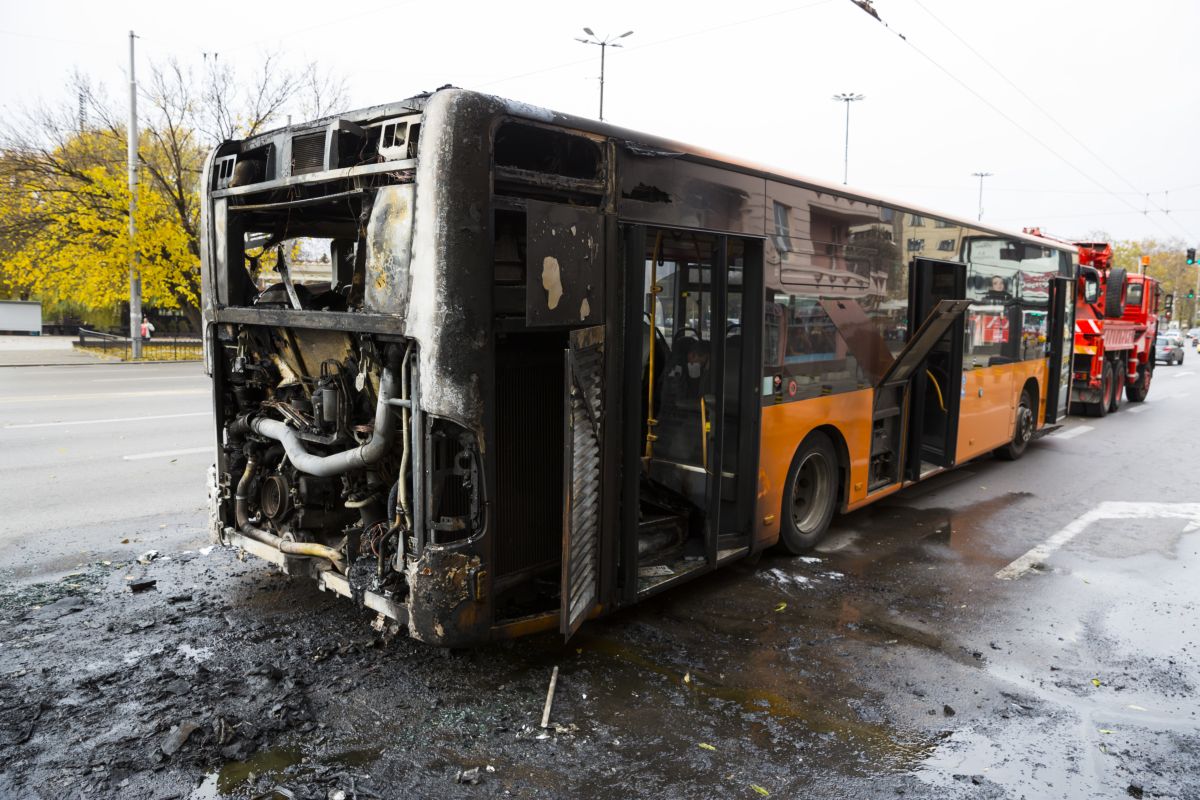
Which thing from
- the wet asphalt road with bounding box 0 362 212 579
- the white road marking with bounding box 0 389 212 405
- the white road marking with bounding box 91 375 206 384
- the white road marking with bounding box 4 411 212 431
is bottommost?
the wet asphalt road with bounding box 0 362 212 579

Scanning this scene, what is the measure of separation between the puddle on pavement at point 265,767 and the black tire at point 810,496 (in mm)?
3880

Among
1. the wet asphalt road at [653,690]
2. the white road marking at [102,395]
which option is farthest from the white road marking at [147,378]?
the wet asphalt road at [653,690]

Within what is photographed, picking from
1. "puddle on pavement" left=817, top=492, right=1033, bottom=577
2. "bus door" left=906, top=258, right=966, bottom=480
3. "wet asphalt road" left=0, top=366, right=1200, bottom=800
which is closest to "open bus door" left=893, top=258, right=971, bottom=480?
"bus door" left=906, top=258, right=966, bottom=480

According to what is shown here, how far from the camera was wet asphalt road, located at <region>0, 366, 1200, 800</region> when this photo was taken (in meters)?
3.66

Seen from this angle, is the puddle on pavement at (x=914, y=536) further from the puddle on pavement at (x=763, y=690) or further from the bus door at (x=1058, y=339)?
the bus door at (x=1058, y=339)

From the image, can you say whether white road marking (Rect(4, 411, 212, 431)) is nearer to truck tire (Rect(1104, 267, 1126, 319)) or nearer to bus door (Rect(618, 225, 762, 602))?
bus door (Rect(618, 225, 762, 602))

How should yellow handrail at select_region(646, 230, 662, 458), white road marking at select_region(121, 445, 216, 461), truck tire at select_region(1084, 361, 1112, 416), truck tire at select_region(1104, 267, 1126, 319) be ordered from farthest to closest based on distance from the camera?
truck tire at select_region(1084, 361, 1112, 416)
truck tire at select_region(1104, 267, 1126, 319)
white road marking at select_region(121, 445, 216, 461)
yellow handrail at select_region(646, 230, 662, 458)

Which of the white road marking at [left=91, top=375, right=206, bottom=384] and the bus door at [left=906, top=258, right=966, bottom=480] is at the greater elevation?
the bus door at [left=906, top=258, right=966, bottom=480]

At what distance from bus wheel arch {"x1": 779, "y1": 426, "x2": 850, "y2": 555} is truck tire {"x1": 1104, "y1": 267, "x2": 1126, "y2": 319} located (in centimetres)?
1266

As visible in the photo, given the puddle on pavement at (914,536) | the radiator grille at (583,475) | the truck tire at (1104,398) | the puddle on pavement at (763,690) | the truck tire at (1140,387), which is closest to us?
the puddle on pavement at (763,690)

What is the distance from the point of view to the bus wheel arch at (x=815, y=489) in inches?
267

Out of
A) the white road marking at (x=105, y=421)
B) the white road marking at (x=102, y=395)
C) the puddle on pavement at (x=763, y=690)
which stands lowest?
the puddle on pavement at (x=763, y=690)

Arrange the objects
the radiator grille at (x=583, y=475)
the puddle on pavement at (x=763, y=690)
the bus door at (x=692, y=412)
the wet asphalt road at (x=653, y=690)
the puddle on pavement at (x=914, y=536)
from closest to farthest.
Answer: the wet asphalt road at (x=653, y=690)
the puddle on pavement at (x=763, y=690)
the radiator grille at (x=583, y=475)
the bus door at (x=692, y=412)
the puddle on pavement at (x=914, y=536)

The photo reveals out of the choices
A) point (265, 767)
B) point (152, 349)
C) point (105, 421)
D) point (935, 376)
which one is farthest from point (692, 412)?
point (152, 349)
